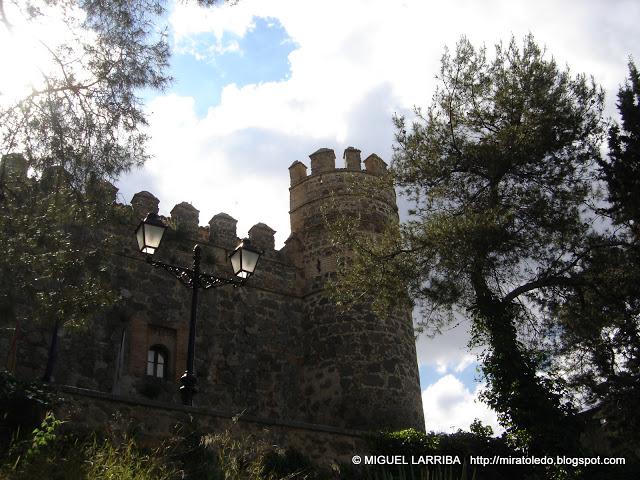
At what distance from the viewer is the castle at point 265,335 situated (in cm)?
1325

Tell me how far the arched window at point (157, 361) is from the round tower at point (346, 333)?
3.13 m

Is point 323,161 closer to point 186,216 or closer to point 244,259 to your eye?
point 186,216

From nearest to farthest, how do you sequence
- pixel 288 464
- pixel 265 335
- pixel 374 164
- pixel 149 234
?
pixel 288 464
pixel 149 234
pixel 265 335
pixel 374 164

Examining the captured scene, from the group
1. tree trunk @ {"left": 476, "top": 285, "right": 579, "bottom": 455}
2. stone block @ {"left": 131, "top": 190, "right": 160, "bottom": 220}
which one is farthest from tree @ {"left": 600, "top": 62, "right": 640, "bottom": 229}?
stone block @ {"left": 131, "top": 190, "right": 160, "bottom": 220}

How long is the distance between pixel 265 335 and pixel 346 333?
187 cm

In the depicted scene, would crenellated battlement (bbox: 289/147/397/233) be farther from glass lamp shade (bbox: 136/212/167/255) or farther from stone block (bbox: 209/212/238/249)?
glass lamp shade (bbox: 136/212/167/255)

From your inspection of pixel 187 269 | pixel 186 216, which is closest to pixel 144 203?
pixel 186 216

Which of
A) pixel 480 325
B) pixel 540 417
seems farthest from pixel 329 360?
pixel 540 417

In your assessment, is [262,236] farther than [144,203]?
Yes

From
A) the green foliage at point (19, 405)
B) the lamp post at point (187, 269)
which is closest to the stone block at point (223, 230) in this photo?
the lamp post at point (187, 269)

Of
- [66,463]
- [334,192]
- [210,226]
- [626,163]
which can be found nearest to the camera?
[66,463]

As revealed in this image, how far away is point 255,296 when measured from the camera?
15.7 metres

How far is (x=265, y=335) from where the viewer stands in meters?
15.4

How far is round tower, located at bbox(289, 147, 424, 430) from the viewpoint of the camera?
14.1 metres
